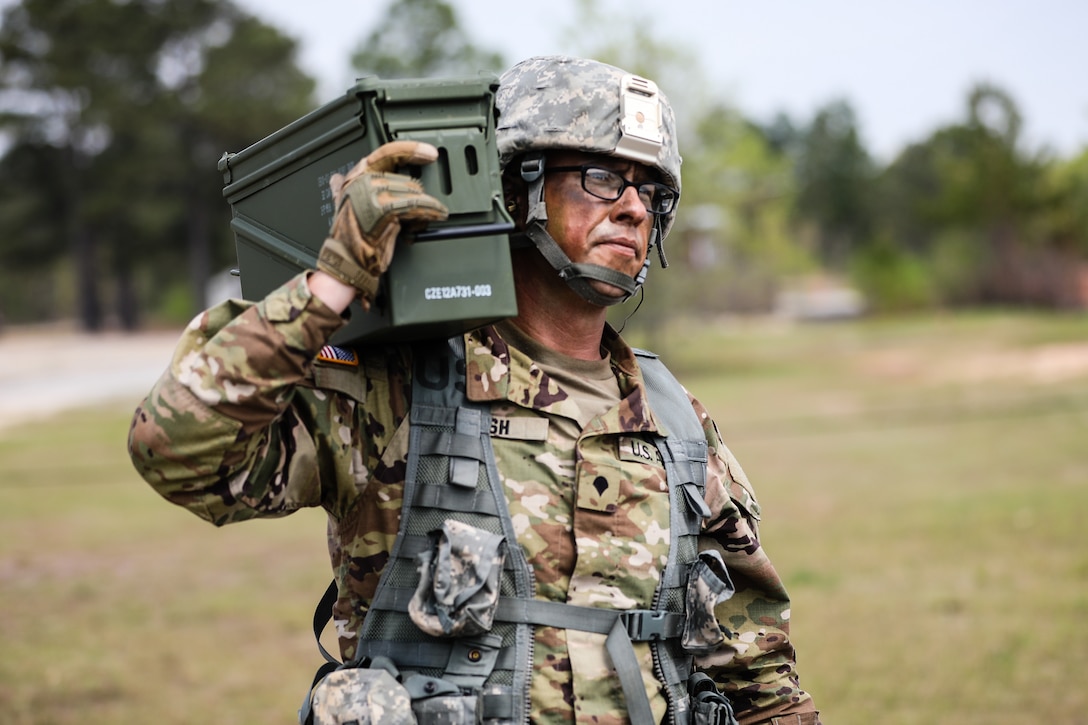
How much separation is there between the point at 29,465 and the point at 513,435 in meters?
15.1

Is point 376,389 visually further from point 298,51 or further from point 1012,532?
point 298,51

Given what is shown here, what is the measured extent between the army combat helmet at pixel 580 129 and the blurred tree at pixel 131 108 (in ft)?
133

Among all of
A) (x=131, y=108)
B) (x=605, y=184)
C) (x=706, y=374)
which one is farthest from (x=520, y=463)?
(x=131, y=108)

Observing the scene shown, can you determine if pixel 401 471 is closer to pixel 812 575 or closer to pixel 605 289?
pixel 605 289

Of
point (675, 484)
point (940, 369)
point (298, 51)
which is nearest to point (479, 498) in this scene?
point (675, 484)

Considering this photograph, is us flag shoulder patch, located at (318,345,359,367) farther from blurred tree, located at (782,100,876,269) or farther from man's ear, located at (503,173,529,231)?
blurred tree, located at (782,100,876,269)

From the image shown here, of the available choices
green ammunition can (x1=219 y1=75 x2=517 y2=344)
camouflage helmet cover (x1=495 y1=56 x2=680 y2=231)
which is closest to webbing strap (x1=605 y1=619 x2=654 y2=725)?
green ammunition can (x1=219 y1=75 x2=517 y2=344)

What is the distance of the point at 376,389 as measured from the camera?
2.37m

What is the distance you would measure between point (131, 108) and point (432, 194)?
44.2 metres

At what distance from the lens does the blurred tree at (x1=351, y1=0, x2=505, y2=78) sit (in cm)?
5125

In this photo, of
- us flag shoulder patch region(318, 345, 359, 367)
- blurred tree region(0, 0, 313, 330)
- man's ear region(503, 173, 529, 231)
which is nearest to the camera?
us flag shoulder patch region(318, 345, 359, 367)

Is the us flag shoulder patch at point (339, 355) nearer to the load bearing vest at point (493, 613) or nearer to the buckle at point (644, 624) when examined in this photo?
the load bearing vest at point (493, 613)

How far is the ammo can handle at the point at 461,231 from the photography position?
7.11 feet

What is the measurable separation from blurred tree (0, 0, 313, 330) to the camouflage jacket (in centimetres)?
4105
